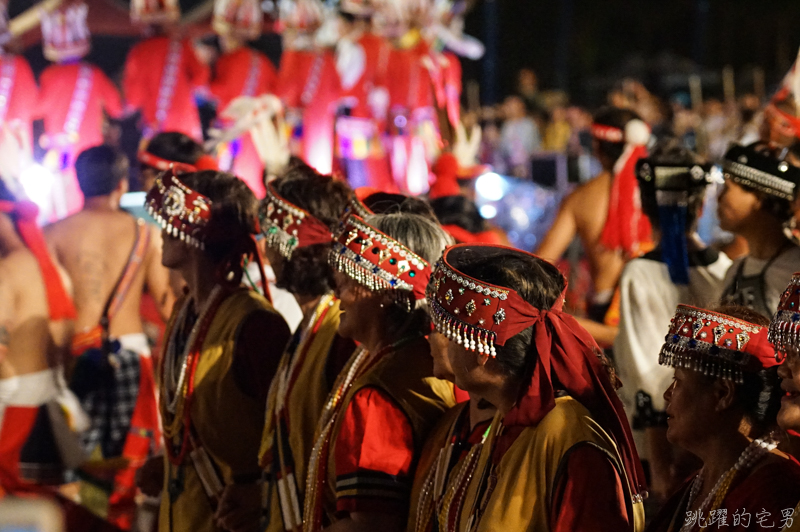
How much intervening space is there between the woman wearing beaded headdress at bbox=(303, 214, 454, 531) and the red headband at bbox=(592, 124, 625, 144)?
2.93m

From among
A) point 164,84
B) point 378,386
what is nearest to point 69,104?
point 164,84

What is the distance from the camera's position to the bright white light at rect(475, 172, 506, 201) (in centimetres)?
1074

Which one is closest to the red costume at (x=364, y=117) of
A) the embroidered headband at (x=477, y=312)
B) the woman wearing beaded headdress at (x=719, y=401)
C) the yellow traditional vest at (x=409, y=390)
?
the yellow traditional vest at (x=409, y=390)

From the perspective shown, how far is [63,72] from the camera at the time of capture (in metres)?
9.03

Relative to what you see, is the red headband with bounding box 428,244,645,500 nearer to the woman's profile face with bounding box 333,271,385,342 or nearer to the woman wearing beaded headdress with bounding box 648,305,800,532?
the woman wearing beaded headdress with bounding box 648,305,800,532

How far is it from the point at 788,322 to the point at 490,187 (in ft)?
30.4

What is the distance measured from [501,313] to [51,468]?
12.0 ft

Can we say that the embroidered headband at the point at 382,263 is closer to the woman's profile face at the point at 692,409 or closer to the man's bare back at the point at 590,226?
the woman's profile face at the point at 692,409

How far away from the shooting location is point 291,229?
9.51 feet

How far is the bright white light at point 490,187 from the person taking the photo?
10.7 m

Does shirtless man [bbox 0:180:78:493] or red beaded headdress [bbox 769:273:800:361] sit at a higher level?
red beaded headdress [bbox 769:273:800:361]

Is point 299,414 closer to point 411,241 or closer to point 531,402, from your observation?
point 411,241

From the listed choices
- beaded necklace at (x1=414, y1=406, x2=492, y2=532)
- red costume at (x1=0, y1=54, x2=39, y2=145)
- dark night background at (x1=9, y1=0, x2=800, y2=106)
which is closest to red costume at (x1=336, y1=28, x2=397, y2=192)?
red costume at (x1=0, y1=54, x2=39, y2=145)

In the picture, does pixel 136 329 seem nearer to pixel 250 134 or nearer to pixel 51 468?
pixel 51 468
